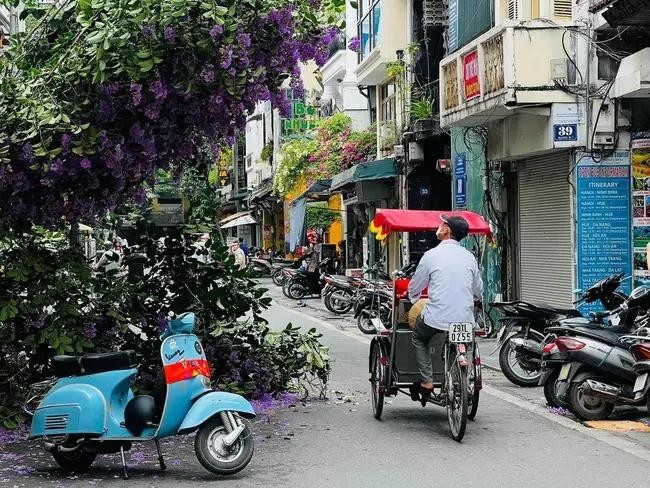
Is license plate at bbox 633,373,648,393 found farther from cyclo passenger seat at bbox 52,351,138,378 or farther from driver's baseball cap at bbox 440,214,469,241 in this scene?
cyclo passenger seat at bbox 52,351,138,378

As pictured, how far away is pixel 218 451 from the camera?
6.80m

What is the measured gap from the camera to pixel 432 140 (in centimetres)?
2348

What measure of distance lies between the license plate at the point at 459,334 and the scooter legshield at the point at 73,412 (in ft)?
9.63

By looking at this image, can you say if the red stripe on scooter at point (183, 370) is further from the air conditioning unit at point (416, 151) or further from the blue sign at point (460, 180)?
the air conditioning unit at point (416, 151)

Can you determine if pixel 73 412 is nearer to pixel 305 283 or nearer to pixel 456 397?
pixel 456 397

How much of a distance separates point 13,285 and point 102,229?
1.59 m

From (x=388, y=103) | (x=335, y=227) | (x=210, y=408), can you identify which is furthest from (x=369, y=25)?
(x=210, y=408)

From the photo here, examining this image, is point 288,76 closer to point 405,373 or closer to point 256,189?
point 405,373

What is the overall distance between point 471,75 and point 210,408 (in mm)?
11029

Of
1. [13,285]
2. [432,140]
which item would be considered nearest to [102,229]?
[13,285]

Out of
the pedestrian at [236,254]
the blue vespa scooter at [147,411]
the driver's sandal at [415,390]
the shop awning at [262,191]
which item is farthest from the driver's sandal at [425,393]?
the shop awning at [262,191]

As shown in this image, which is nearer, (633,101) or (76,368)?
(76,368)

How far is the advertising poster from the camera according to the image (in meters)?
13.2

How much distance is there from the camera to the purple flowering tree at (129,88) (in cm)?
736
